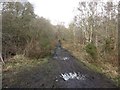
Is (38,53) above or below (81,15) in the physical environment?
below

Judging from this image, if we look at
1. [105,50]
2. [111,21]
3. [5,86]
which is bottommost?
[5,86]

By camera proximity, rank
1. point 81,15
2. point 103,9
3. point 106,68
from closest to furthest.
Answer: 1. point 106,68
2. point 103,9
3. point 81,15

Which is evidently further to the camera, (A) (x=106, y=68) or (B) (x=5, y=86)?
(A) (x=106, y=68)

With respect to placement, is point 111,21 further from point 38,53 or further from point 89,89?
point 89,89

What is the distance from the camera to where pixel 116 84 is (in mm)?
10891

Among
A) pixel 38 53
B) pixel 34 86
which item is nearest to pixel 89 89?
pixel 34 86

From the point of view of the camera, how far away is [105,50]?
787 inches

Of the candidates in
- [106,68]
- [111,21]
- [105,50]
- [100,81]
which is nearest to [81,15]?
[111,21]

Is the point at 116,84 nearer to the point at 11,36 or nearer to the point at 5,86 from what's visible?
the point at 5,86

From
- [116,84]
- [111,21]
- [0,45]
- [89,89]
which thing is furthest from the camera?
[111,21]

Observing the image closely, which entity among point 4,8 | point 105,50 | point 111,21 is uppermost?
point 4,8

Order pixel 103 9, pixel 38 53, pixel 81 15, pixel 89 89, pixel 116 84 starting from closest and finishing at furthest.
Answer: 1. pixel 89 89
2. pixel 116 84
3. pixel 38 53
4. pixel 103 9
5. pixel 81 15

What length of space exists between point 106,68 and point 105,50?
4.49 m

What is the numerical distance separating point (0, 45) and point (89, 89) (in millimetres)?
→ 14715
